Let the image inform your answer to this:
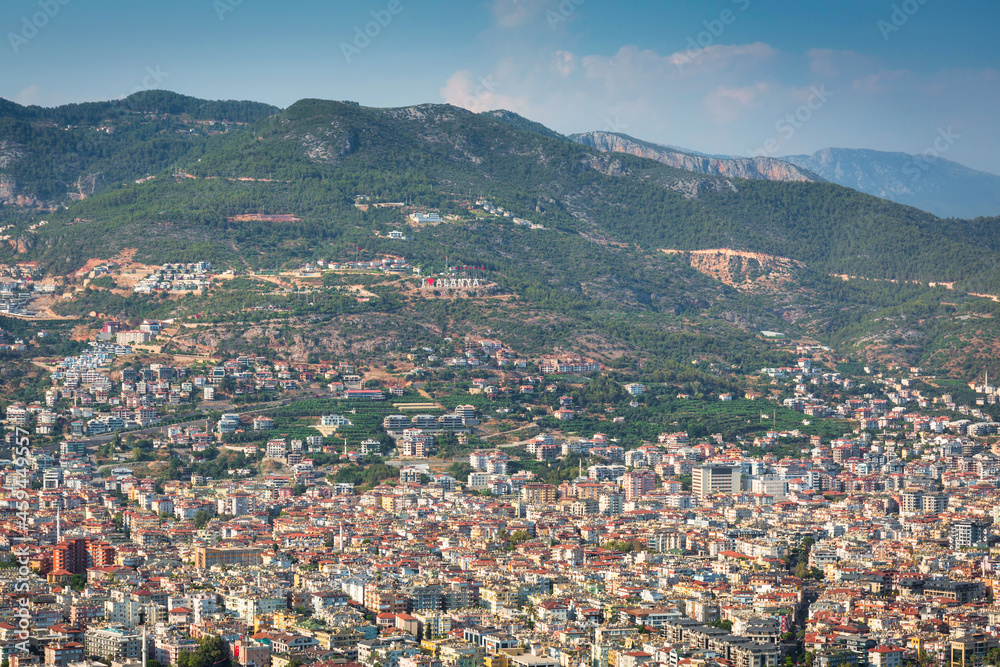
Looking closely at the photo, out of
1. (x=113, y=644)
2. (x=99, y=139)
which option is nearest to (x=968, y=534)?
(x=113, y=644)

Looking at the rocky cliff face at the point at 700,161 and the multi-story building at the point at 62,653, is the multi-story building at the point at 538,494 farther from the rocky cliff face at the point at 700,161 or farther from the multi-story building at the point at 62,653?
the rocky cliff face at the point at 700,161

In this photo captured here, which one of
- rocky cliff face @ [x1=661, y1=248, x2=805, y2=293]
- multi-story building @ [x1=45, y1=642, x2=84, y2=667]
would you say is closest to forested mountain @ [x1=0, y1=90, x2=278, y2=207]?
rocky cliff face @ [x1=661, y1=248, x2=805, y2=293]

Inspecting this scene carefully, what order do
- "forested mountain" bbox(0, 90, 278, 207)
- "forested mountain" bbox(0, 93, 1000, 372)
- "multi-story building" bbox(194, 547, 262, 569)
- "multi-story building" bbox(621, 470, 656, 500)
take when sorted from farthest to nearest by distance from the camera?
"forested mountain" bbox(0, 90, 278, 207)
"forested mountain" bbox(0, 93, 1000, 372)
"multi-story building" bbox(621, 470, 656, 500)
"multi-story building" bbox(194, 547, 262, 569)

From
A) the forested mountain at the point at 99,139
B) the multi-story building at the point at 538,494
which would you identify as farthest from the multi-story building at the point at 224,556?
the forested mountain at the point at 99,139

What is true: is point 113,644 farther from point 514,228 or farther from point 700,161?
point 700,161

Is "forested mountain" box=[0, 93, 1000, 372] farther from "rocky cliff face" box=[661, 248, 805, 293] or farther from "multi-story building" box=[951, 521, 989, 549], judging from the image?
"multi-story building" box=[951, 521, 989, 549]

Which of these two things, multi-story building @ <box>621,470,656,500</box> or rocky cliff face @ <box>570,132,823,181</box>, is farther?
rocky cliff face @ <box>570,132,823,181</box>

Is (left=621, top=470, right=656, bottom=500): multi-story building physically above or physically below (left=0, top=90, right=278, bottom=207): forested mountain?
below
